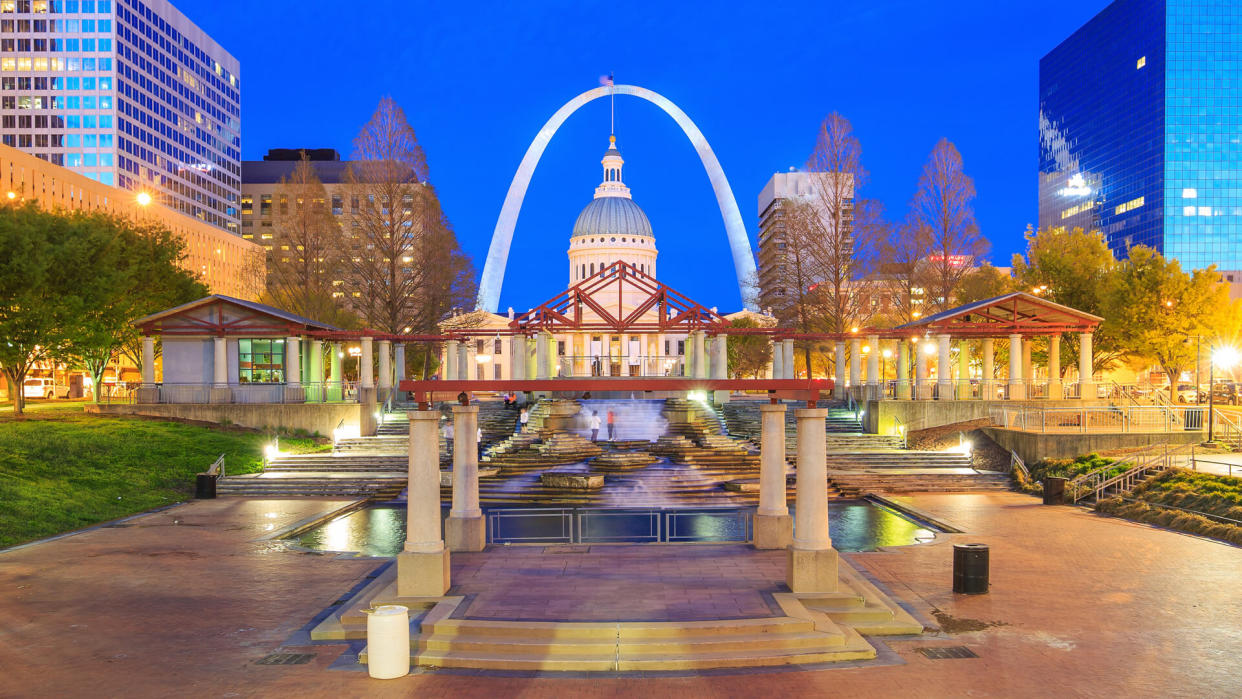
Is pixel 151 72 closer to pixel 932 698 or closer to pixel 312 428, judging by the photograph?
pixel 312 428

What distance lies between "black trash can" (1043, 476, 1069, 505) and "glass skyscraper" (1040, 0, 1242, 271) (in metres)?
103

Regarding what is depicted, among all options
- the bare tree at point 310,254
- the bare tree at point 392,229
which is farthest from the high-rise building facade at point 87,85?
the bare tree at point 392,229

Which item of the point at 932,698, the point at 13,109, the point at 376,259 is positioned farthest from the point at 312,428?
the point at 13,109

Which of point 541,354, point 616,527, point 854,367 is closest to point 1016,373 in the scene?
point 854,367

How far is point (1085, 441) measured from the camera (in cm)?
3244

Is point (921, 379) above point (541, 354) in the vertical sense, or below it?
below

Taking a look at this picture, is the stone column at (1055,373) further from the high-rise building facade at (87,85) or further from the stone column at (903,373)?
the high-rise building facade at (87,85)

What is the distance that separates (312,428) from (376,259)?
1578 cm

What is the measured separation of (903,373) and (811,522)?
3751cm

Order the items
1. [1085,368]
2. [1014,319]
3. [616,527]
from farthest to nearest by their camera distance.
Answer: [1085,368] < [1014,319] < [616,527]

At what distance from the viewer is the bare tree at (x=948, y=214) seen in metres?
54.8

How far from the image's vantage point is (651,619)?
45.4ft

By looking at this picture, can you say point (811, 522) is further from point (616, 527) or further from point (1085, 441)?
point (1085, 441)

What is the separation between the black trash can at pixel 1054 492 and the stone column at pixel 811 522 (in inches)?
635
